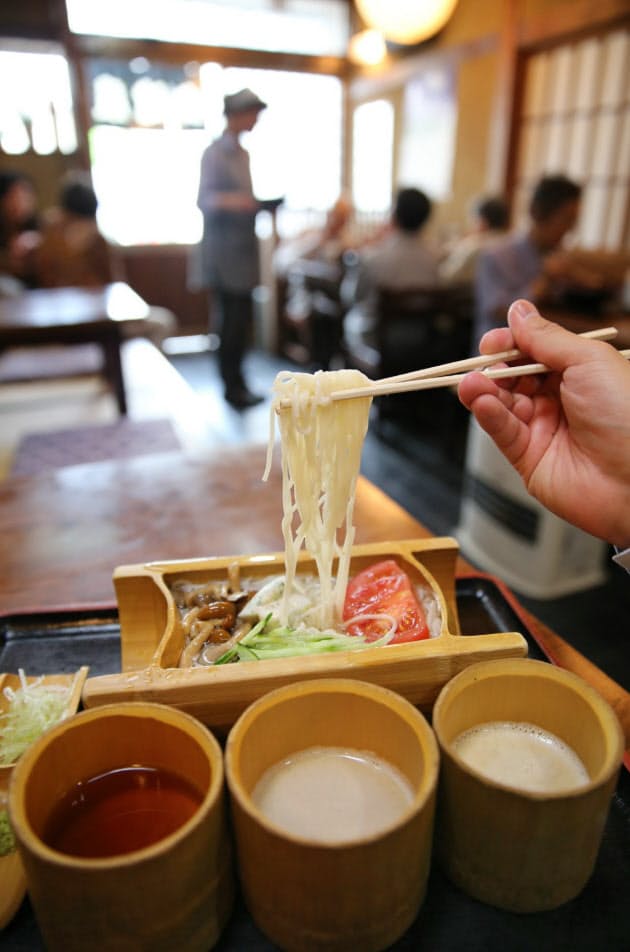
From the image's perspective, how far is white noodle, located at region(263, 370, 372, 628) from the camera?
0.98m

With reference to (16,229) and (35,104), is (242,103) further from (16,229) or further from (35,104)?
(35,104)

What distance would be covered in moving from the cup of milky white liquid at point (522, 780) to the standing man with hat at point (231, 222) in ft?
15.6

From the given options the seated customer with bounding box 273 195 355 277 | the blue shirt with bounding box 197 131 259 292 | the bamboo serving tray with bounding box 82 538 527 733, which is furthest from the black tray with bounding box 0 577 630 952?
the seated customer with bounding box 273 195 355 277

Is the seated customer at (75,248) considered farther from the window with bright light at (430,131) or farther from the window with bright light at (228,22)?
the window with bright light at (430,131)

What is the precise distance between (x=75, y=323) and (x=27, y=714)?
2866mm

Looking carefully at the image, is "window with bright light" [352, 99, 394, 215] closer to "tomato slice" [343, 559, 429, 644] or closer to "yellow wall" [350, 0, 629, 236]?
"yellow wall" [350, 0, 629, 236]

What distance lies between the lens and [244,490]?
1.62 metres

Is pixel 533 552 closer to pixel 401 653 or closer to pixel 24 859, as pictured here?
pixel 401 653

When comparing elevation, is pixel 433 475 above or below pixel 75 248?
below

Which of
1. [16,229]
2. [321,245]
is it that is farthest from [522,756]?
[321,245]

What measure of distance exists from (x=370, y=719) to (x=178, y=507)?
3.00 feet

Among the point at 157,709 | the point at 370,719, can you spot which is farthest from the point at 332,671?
the point at 157,709

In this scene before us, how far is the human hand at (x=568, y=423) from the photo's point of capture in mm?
1009

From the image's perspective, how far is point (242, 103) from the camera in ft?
15.1
